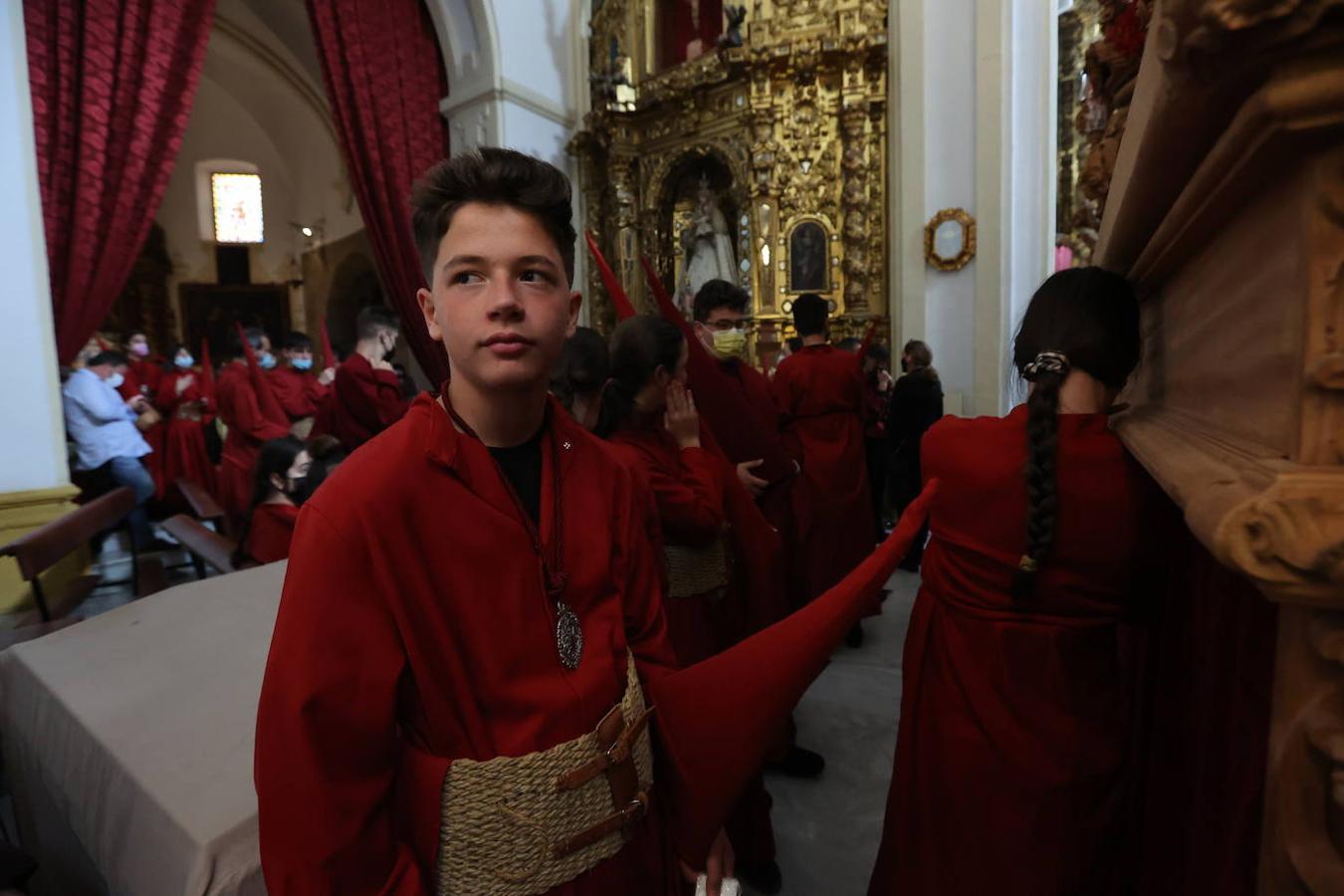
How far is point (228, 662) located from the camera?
4.74ft

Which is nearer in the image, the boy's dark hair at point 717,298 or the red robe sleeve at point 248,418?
the boy's dark hair at point 717,298

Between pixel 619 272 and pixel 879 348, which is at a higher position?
pixel 619 272

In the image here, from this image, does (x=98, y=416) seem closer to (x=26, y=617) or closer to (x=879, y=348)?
(x=26, y=617)

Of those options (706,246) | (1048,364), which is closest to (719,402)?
(1048,364)

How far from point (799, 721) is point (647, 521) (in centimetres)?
198

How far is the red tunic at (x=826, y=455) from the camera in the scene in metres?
3.90

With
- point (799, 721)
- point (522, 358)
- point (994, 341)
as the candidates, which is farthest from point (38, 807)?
point (994, 341)

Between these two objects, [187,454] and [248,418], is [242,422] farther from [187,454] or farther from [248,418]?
[187,454]

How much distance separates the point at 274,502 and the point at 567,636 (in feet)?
8.02

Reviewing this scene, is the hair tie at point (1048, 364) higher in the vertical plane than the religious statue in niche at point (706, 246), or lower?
lower

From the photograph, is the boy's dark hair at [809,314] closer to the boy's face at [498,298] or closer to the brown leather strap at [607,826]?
the boy's face at [498,298]

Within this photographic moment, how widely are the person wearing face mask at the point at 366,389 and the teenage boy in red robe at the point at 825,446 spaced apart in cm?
240

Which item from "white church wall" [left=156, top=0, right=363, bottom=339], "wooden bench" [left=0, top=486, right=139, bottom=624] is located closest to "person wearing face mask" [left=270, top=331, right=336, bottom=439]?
"wooden bench" [left=0, top=486, right=139, bottom=624]

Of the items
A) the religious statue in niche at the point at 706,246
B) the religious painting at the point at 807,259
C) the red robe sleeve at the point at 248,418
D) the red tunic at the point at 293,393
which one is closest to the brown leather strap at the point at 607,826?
the red robe sleeve at the point at 248,418
